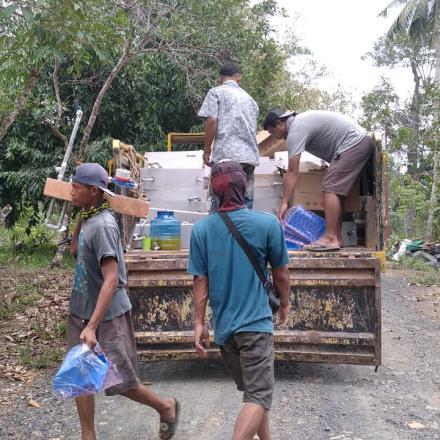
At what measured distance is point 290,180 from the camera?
587cm

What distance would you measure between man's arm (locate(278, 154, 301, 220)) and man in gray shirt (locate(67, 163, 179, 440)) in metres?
2.36

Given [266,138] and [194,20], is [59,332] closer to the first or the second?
[266,138]

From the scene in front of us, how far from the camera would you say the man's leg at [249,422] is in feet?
10.8

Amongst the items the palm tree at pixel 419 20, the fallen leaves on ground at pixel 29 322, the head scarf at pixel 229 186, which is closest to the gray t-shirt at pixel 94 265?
the head scarf at pixel 229 186

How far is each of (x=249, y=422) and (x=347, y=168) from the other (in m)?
3.16

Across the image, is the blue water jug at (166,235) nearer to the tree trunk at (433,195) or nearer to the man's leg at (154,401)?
the man's leg at (154,401)

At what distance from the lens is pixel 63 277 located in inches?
437

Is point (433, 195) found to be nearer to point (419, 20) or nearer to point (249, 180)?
point (419, 20)

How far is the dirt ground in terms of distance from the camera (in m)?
4.49

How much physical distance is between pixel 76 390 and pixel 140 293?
1890 mm

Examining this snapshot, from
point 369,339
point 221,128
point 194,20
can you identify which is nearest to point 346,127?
point 221,128

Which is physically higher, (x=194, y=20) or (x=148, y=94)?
(x=194, y=20)

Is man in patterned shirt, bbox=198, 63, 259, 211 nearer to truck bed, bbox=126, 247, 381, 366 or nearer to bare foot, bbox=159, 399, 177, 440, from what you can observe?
truck bed, bbox=126, 247, 381, 366

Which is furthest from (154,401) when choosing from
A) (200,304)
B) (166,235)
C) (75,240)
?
(166,235)
